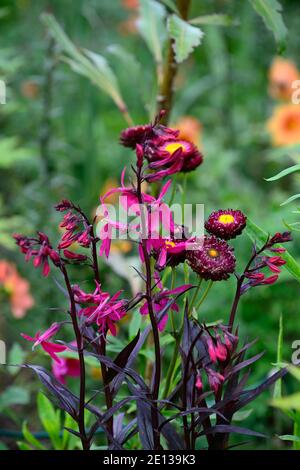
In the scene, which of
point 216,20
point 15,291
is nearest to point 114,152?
point 15,291

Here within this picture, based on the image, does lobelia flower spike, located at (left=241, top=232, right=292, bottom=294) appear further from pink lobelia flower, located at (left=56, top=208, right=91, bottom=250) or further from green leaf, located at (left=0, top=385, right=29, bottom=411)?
green leaf, located at (left=0, top=385, right=29, bottom=411)

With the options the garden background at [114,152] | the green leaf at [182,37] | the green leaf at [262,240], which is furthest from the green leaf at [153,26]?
the green leaf at [262,240]

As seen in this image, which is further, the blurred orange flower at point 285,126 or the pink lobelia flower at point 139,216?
the blurred orange flower at point 285,126

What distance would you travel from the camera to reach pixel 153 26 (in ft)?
3.42

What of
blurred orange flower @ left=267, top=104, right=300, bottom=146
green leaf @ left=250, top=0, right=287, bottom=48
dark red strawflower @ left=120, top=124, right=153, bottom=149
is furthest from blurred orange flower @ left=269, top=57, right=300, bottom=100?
dark red strawflower @ left=120, top=124, right=153, bottom=149

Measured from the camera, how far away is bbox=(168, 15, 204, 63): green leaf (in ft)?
2.61

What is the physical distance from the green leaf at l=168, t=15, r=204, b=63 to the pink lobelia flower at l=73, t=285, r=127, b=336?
340 millimetres

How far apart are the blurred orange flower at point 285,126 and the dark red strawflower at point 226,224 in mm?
1312

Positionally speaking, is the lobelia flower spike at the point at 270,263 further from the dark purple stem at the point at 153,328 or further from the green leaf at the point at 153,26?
the green leaf at the point at 153,26

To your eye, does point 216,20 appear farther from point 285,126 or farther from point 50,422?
point 285,126

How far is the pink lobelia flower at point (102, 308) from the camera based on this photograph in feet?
1.79

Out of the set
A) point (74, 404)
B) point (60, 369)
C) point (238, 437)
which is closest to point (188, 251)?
point (74, 404)
